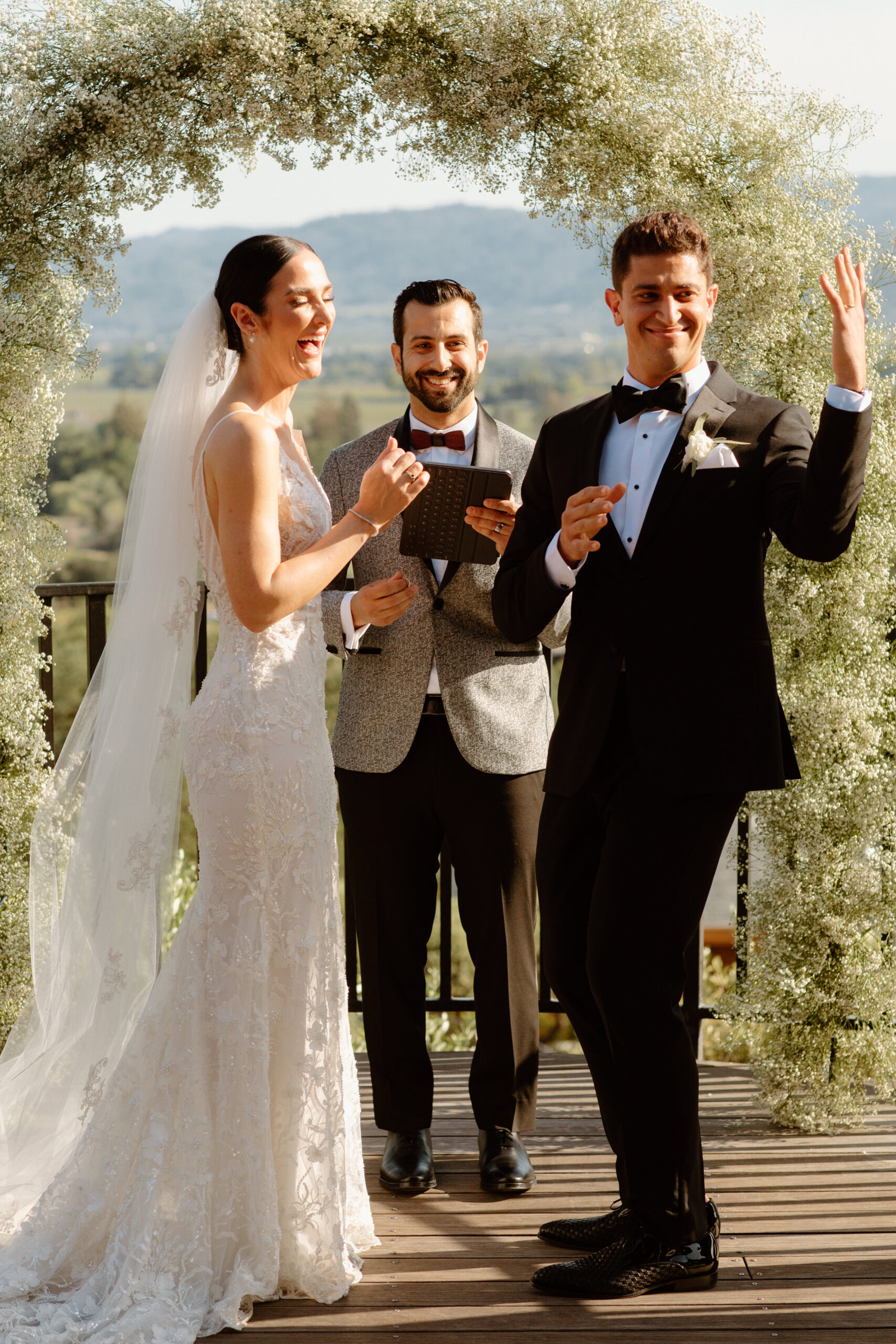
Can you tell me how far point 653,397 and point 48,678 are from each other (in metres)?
2.25

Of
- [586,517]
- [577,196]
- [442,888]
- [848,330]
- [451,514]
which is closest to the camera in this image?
[848,330]

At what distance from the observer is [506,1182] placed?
9.51 ft

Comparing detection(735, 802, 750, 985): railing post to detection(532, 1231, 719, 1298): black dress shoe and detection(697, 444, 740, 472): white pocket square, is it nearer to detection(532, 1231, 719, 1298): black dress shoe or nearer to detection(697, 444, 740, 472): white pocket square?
detection(532, 1231, 719, 1298): black dress shoe

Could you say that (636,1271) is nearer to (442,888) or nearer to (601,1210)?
(601,1210)

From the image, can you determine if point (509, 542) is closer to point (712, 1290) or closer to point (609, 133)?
point (609, 133)

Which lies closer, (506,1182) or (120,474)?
(506,1182)

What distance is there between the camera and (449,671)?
2.90 metres

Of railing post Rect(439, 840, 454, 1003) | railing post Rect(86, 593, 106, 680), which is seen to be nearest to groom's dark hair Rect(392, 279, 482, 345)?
railing post Rect(86, 593, 106, 680)

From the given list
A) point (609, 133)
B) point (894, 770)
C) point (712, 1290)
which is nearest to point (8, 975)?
point (712, 1290)

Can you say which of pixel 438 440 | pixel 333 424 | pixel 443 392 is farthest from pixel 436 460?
pixel 333 424

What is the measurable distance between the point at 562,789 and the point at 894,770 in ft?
4.03

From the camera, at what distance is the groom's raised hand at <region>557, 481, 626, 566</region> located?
7.41 ft

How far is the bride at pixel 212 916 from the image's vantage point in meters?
2.35

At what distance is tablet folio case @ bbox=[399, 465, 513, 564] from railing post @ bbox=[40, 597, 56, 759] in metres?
1.18
